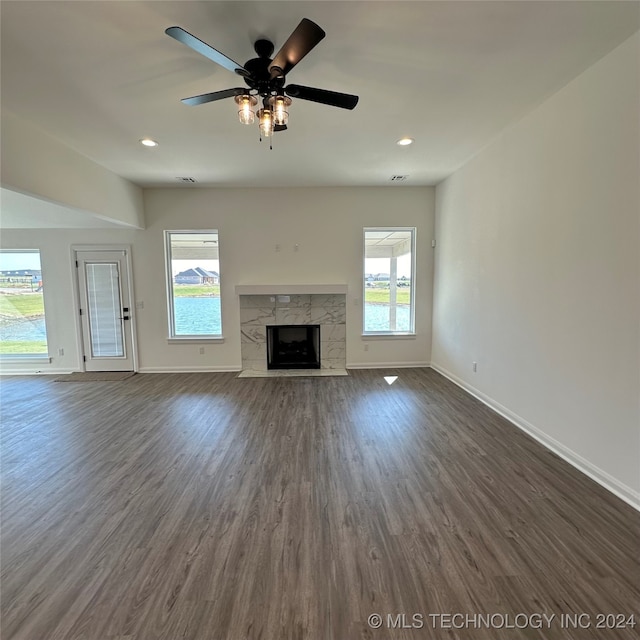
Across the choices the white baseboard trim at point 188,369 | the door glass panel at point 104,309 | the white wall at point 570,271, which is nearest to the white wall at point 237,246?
the white baseboard trim at point 188,369

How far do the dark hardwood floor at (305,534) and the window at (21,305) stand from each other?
270 centimetres

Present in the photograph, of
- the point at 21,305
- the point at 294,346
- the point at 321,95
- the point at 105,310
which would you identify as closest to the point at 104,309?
the point at 105,310

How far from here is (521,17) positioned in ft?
5.86

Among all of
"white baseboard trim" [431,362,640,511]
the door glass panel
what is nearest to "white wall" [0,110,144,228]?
the door glass panel

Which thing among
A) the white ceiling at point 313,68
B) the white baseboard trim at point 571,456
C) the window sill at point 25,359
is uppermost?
the white ceiling at point 313,68

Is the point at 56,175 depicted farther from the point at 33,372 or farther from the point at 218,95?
the point at 33,372

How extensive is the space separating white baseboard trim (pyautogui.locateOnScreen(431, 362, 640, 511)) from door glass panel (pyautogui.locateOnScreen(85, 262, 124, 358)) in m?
5.62

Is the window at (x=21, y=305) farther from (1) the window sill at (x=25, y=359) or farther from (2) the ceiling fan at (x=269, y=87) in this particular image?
(2) the ceiling fan at (x=269, y=87)

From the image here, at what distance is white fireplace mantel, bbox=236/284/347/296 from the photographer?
5.06 metres

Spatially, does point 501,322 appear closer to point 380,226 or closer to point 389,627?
point 380,226

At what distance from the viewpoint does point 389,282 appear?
5.47 metres

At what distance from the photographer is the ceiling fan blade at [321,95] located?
194 cm

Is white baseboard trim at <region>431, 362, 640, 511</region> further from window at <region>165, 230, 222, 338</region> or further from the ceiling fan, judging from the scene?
window at <region>165, 230, 222, 338</region>

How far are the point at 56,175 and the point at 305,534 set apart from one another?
410cm
